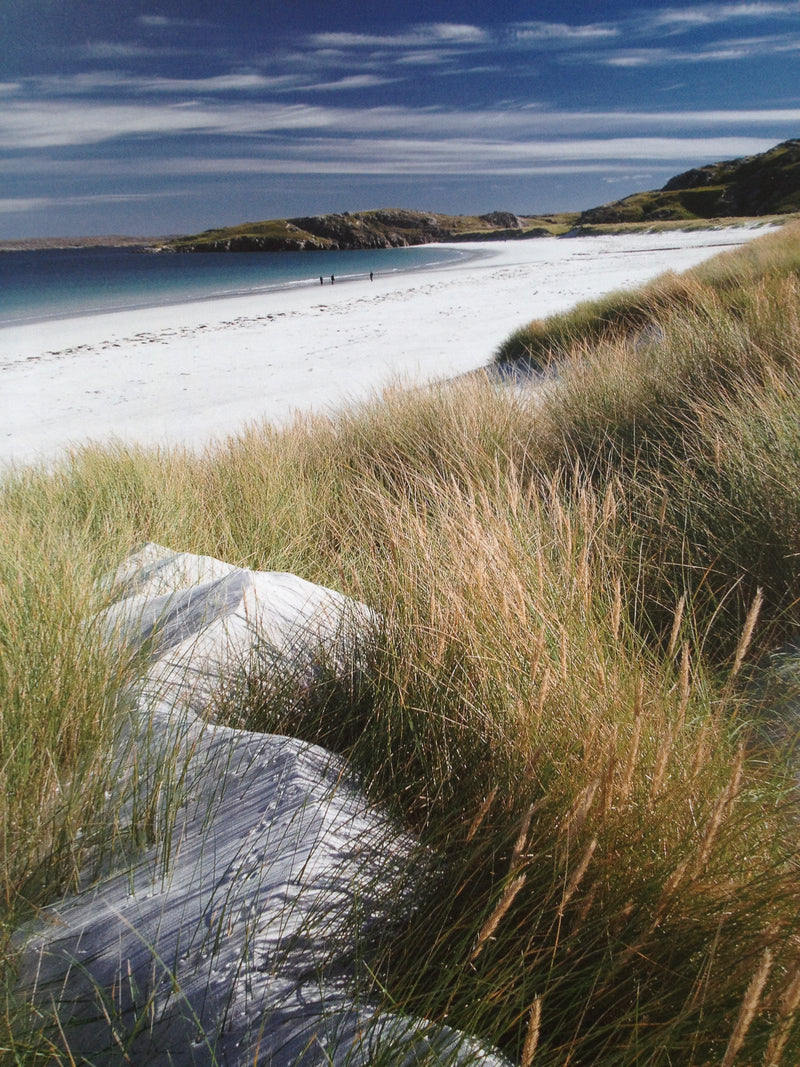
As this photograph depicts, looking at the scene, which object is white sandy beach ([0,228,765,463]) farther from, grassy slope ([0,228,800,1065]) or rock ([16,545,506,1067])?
rock ([16,545,506,1067])

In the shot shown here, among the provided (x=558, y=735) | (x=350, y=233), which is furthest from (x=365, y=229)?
(x=558, y=735)

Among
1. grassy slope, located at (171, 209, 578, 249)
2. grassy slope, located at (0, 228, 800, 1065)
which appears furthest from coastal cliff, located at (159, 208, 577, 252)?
grassy slope, located at (0, 228, 800, 1065)

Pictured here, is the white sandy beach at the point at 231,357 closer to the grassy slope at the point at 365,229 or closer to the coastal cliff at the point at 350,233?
the coastal cliff at the point at 350,233

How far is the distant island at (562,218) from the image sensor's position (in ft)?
219

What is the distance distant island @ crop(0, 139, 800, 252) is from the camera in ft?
219

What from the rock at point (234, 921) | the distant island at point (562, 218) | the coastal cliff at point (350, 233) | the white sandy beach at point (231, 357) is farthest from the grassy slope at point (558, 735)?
the coastal cliff at point (350, 233)

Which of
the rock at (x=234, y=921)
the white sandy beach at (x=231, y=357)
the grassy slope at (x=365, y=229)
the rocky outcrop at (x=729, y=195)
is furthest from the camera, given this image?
the grassy slope at (x=365, y=229)

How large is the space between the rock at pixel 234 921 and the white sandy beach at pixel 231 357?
178 inches

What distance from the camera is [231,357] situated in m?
12.4

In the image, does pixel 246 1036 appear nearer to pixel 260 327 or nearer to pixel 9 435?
pixel 9 435

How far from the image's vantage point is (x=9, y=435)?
27.2ft

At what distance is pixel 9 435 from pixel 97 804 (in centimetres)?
824

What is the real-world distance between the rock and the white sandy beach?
451 cm

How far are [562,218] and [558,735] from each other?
138 metres
